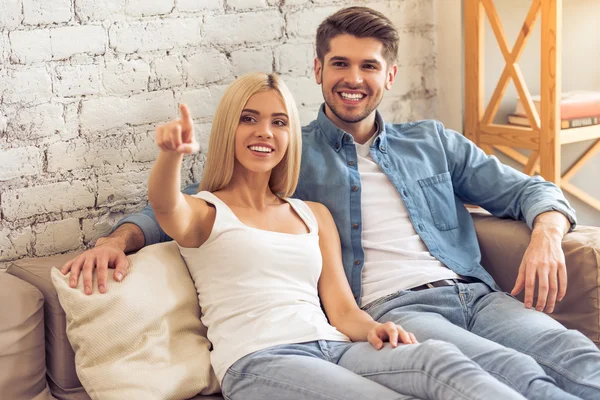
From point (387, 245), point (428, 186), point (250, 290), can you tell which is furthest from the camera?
point (428, 186)

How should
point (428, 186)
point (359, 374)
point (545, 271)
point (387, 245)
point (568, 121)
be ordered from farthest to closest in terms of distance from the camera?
point (568, 121) < point (428, 186) < point (387, 245) < point (545, 271) < point (359, 374)

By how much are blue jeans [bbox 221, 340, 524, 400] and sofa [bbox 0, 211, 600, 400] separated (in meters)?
0.17

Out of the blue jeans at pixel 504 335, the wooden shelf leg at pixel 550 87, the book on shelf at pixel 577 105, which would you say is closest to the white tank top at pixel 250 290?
the blue jeans at pixel 504 335

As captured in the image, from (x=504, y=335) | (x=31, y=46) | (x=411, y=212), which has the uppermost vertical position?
(x=31, y=46)

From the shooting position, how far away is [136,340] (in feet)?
5.41

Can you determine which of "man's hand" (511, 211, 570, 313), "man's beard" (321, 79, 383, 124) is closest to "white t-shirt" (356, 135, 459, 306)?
"man's beard" (321, 79, 383, 124)

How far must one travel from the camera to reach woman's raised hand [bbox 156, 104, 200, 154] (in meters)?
1.42

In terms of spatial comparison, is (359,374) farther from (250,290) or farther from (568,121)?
(568,121)

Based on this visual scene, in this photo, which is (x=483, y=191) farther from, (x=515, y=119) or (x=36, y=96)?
(x=36, y=96)

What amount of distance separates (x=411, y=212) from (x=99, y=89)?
0.90m

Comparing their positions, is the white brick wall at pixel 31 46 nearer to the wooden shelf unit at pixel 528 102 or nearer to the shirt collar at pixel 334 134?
the shirt collar at pixel 334 134

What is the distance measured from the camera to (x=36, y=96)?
190cm

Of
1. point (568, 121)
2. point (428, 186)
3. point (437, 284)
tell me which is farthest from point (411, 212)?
point (568, 121)

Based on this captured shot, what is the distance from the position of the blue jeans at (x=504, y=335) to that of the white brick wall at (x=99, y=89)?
0.78m
